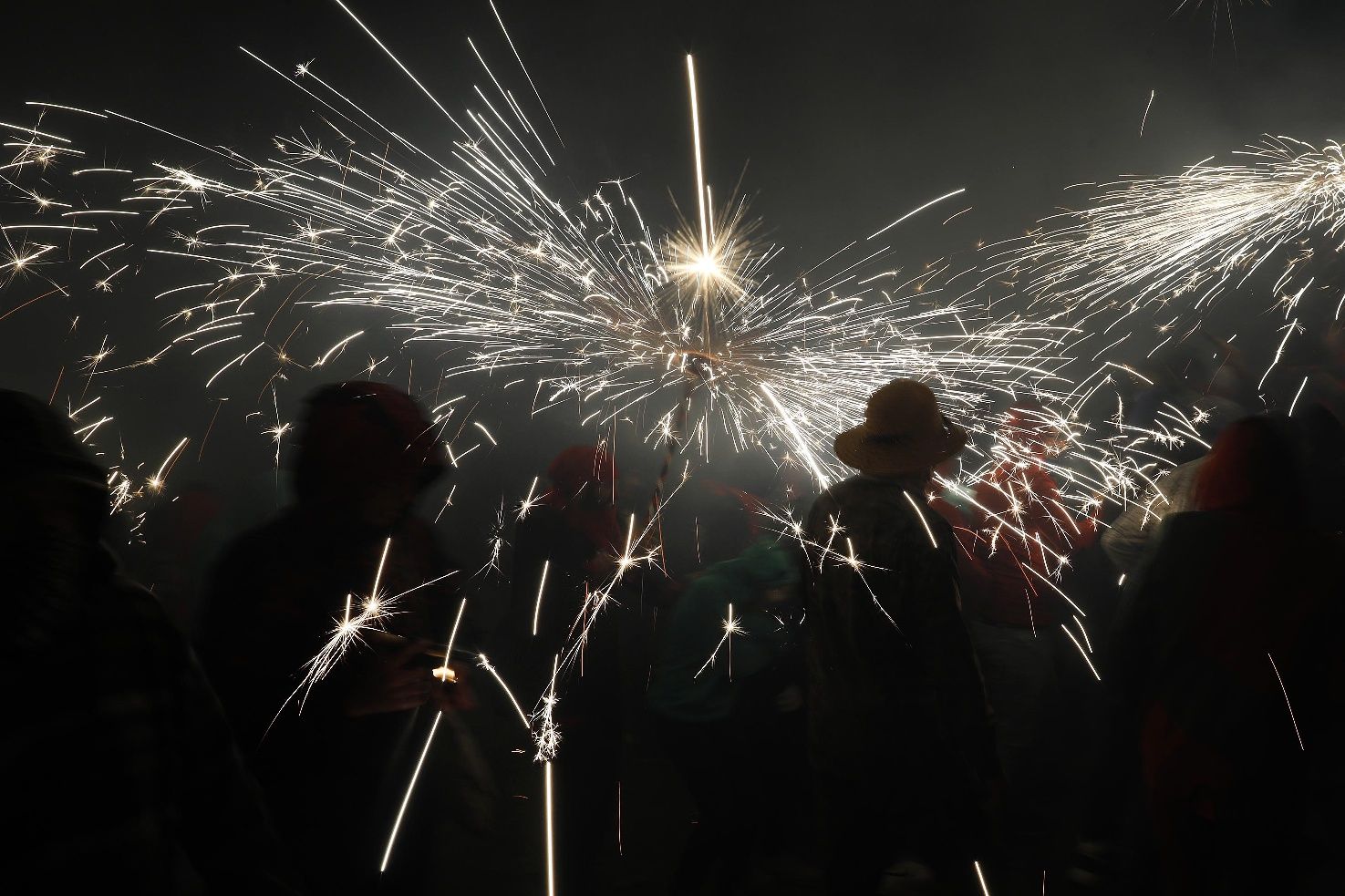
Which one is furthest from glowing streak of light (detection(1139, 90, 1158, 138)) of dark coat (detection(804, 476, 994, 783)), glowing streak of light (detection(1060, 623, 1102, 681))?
dark coat (detection(804, 476, 994, 783))

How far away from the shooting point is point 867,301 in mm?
7230

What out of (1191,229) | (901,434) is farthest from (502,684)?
(1191,229)

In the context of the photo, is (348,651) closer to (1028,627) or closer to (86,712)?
(86,712)

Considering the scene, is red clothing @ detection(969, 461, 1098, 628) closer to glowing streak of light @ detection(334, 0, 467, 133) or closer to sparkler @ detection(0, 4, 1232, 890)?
sparkler @ detection(0, 4, 1232, 890)

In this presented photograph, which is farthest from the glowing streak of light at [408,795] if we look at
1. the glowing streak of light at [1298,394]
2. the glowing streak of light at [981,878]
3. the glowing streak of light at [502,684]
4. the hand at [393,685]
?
the glowing streak of light at [1298,394]

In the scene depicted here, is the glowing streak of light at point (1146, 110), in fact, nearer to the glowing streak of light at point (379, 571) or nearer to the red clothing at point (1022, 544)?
the red clothing at point (1022, 544)

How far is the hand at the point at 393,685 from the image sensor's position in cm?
177

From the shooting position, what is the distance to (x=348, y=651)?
69.8 inches

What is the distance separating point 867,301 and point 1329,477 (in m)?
4.54

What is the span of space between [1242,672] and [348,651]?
2.43 meters

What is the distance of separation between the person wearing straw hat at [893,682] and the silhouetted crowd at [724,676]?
10mm

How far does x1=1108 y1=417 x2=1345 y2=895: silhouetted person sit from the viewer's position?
2.02m

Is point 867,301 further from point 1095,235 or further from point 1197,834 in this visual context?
point 1197,834

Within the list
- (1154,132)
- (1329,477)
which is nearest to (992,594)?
(1329,477)
